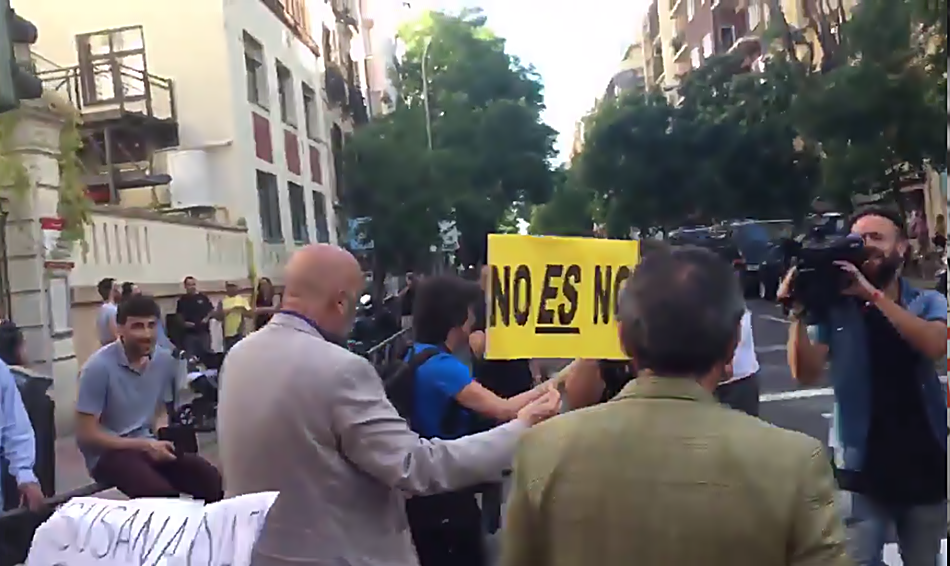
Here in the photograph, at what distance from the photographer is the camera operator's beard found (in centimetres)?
413

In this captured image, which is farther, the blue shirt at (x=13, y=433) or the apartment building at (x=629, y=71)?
the apartment building at (x=629, y=71)

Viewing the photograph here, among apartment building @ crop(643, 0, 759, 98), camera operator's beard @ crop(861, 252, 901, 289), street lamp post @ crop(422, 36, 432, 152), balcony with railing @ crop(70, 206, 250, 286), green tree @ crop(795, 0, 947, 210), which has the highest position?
apartment building @ crop(643, 0, 759, 98)

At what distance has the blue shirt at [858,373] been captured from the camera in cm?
408

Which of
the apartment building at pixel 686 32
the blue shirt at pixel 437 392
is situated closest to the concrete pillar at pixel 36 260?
the blue shirt at pixel 437 392

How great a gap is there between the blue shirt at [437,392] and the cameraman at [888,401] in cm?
127

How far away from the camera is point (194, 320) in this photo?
664 inches

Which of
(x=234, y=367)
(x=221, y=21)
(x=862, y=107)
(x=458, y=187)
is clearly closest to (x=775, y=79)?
(x=862, y=107)

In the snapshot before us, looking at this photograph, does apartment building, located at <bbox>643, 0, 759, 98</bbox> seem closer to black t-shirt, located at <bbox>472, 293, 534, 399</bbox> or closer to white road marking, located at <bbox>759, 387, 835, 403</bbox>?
white road marking, located at <bbox>759, 387, 835, 403</bbox>

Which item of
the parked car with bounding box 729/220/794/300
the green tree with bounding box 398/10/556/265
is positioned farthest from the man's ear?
the green tree with bounding box 398/10/556/265

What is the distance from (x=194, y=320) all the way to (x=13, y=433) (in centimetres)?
1161

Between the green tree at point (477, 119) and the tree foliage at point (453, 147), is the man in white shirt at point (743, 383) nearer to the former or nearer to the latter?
the tree foliage at point (453, 147)

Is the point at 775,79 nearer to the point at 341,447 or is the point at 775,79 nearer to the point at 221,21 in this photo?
the point at 221,21

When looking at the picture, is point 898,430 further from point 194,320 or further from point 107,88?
point 107,88

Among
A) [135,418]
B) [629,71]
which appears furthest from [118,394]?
[629,71]
